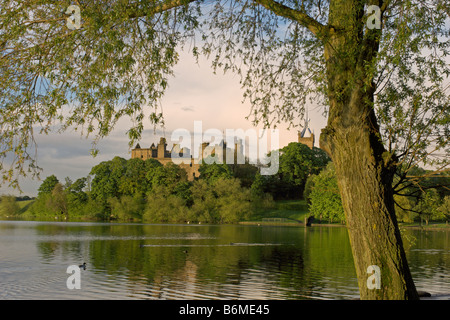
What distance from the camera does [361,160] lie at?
269 inches

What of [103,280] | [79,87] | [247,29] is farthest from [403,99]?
[103,280]

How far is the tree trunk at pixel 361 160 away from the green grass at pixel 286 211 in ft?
217

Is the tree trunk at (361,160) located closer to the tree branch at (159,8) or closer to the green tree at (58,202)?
the tree branch at (159,8)

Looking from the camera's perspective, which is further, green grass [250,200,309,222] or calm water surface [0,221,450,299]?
green grass [250,200,309,222]

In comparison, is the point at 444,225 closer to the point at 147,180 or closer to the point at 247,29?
the point at 147,180

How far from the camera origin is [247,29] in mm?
8938

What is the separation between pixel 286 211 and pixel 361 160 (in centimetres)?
7203

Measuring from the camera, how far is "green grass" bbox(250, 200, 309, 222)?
7475 centimetres

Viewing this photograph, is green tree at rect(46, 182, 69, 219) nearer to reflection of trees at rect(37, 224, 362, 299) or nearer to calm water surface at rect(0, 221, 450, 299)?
reflection of trees at rect(37, 224, 362, 299)

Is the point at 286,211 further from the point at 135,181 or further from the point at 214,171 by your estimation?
the point at 135,181

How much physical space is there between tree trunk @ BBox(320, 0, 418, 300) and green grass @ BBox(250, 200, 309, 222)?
6619 centimetres

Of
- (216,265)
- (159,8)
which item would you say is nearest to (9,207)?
(216,265)

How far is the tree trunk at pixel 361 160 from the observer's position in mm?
6598

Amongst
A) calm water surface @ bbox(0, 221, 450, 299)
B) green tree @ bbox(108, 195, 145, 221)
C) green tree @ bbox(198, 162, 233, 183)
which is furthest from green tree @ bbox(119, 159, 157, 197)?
calm water surface @ bbox(0, 221, 450, 299)
